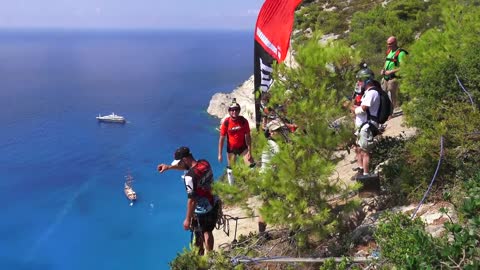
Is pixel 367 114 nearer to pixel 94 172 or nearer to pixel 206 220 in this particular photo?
pixel 206 220

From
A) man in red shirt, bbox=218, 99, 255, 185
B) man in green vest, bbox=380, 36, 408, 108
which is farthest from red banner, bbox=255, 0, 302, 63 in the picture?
man in green vest, bbox=380, 36, 408, 108

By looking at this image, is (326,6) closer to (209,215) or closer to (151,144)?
(151,144)

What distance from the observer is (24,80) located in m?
92.0

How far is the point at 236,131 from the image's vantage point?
7.57 metres

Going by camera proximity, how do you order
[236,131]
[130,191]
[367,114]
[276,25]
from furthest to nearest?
[130,191] < [236,131] < [276,25] < [367,114]

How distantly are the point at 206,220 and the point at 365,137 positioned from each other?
9.23 ft

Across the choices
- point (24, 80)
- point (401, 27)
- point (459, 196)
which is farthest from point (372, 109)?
point (24, 80)

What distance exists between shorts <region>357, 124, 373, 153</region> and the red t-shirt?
7.30ft

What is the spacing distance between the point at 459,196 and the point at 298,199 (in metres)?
1.95

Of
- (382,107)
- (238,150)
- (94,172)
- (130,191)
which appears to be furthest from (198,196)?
(94,172)

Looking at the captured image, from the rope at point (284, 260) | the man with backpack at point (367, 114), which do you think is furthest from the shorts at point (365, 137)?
the rope at point (284, 260)

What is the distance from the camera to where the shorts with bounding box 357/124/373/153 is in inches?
239

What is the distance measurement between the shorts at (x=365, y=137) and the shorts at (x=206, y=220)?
2.48 m

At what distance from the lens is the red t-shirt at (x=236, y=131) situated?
24.7 feet
